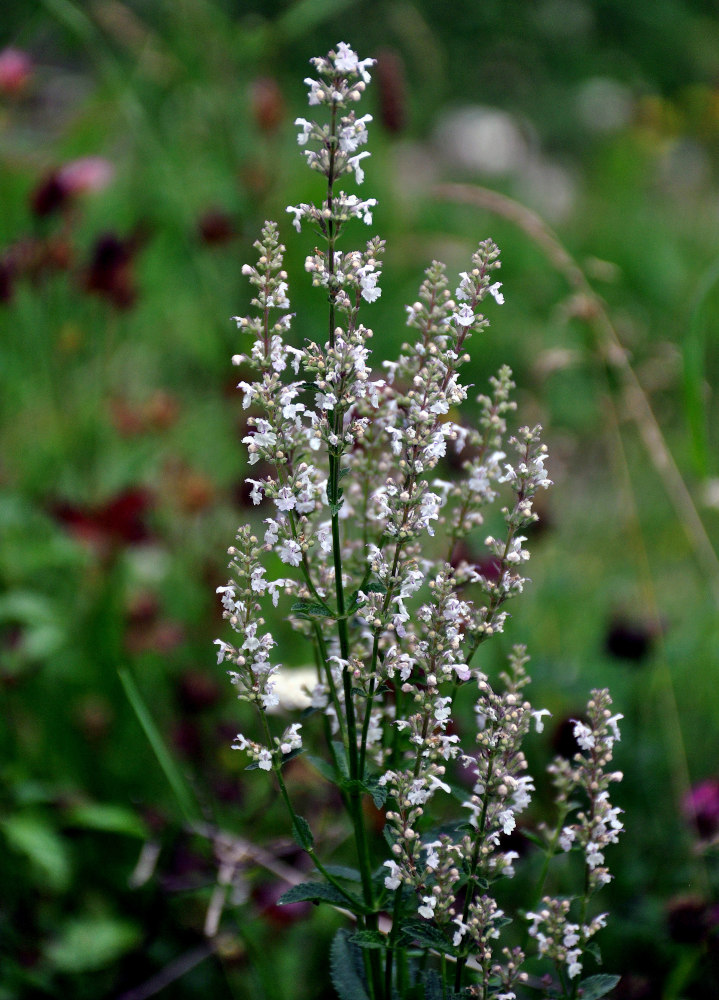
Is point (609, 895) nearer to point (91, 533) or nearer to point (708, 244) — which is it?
point (91, 533)

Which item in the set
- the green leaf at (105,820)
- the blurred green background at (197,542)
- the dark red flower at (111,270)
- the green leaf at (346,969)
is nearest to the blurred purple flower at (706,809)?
the blurred green background at (197,542)

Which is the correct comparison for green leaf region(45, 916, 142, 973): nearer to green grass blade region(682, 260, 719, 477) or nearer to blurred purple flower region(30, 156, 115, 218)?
green grass blade region(682, 260, 719, 477)

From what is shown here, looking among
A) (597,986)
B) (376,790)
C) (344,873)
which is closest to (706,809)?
(597,986)

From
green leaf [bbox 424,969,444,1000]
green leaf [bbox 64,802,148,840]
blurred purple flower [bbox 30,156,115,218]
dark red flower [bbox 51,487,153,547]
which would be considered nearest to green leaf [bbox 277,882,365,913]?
green leaf [bbox 424,969,444,1000]

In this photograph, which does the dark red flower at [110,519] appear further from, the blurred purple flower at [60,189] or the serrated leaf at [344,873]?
the serrated leaf at [344,873]

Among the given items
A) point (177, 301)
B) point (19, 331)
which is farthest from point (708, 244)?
point (19, 331)

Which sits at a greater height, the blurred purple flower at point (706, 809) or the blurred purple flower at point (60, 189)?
the blurred purple flower at point (60, 189)

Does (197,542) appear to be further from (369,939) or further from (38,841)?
(369,939)
